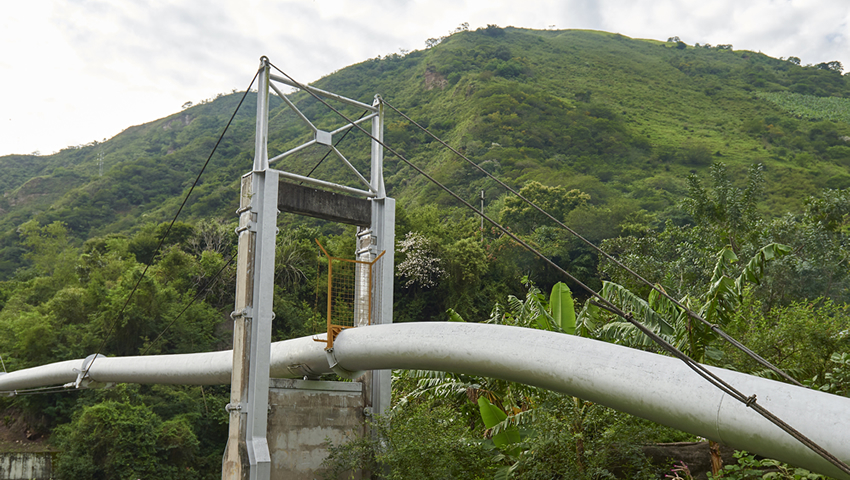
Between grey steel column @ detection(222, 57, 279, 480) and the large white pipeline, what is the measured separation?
0.98 metres

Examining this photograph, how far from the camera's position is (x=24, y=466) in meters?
20.9

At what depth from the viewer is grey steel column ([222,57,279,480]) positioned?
8180 mm

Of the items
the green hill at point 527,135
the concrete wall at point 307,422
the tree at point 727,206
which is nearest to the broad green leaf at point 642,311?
the concrete wall at point 307,422

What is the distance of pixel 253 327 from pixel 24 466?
57.8 feet

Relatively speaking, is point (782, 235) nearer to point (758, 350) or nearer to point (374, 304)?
point (758, 350)

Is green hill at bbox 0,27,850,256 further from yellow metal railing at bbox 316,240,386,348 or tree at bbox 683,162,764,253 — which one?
yellow metal railing at bbox 316,240,386,348

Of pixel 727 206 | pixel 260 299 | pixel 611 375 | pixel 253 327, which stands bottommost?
pixel 611 375

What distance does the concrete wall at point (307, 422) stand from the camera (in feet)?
28.4

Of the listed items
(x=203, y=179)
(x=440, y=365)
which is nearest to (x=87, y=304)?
(x=440, y=365)

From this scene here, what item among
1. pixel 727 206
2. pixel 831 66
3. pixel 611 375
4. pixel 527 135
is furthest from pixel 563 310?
pixel 831 66

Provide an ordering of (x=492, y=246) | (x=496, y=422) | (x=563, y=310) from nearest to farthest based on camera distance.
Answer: (x=496, y=422) < (x=563, y=310) < (x=492, y=246)

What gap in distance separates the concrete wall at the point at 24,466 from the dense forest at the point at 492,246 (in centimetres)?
68

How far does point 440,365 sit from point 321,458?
2.78 metres

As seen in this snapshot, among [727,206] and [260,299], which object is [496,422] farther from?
[727,206]
